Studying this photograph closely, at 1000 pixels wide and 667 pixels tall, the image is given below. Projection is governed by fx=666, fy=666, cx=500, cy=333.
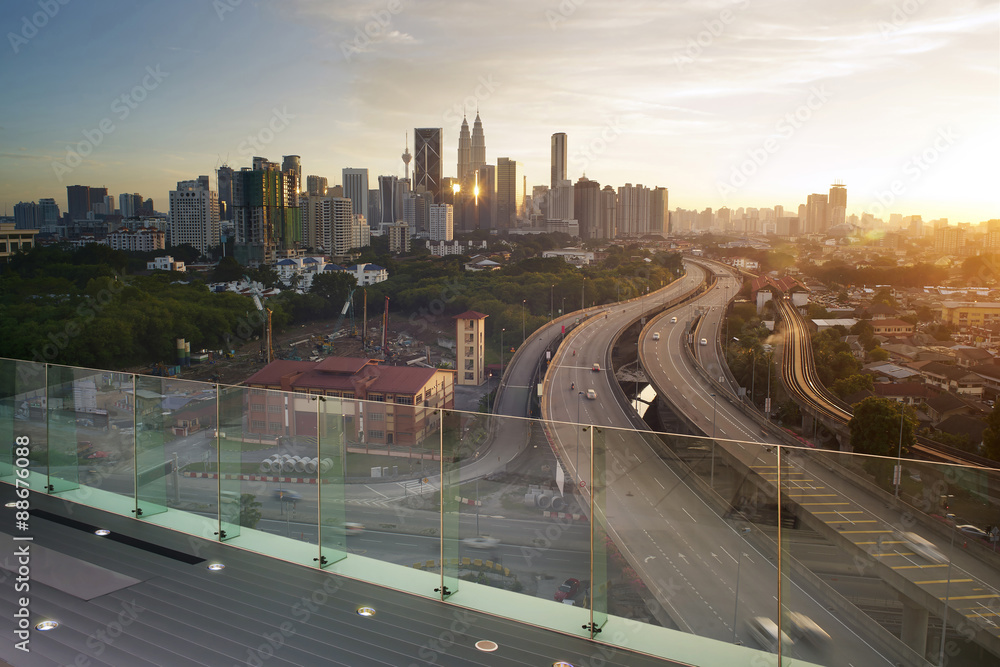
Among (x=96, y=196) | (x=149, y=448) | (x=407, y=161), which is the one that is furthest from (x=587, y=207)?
(x=149, y=448)

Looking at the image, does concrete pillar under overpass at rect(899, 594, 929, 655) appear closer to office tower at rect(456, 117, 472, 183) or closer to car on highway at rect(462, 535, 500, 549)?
car on highway at rect(462, 535, 500, 549)

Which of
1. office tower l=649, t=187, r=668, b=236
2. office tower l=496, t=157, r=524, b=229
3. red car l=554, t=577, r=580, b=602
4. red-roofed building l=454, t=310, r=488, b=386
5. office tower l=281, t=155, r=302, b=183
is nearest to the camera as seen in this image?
red car l=554, t=577, r=580, b=602

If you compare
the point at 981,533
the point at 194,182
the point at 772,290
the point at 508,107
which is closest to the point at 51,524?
the point at 981,533

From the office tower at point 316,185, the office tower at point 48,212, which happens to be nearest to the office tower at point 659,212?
the office tower at point 316,185

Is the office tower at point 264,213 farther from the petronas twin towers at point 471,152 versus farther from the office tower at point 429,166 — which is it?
the petronas twin towers at point 471,152

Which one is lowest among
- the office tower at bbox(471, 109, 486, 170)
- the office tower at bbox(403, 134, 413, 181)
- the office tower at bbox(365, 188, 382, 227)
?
the office tower at bbox(365, 188, 382, 227)

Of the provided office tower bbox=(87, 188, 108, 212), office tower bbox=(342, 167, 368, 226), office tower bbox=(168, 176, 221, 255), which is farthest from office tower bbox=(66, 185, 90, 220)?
office tower bbox=(342, 167, 368, 226)

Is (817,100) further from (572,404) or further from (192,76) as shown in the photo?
(192,76)
